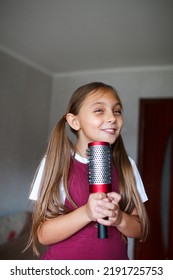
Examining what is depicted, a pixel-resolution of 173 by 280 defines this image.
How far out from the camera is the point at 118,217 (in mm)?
371

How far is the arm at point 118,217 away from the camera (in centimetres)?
34

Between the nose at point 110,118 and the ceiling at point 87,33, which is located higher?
the ceiling at point 87,33

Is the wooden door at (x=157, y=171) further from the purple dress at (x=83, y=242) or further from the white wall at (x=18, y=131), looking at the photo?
the white wall at (x=18, y=131)

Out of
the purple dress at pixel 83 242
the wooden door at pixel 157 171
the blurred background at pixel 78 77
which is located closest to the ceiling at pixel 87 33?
the blurred background at pixel 78 77

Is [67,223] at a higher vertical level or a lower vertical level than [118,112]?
lower

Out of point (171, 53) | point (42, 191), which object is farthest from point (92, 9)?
A: point (42, 191)

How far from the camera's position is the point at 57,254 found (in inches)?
16.6

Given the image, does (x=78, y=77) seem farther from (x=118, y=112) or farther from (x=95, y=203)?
(x=95, y=203)

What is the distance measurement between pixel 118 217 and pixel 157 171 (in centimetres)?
19

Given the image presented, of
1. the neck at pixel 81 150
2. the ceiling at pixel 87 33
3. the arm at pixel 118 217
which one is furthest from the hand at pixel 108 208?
the ceiling at pixel 87 33

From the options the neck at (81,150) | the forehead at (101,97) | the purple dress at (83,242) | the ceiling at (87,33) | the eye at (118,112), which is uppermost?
the ceiling at (87,33)

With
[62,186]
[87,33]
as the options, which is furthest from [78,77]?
[62,186]

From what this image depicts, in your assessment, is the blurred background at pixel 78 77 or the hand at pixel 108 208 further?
the blurred background at pixel 78 77

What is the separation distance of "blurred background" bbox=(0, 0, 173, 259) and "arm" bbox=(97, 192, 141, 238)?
45mm
